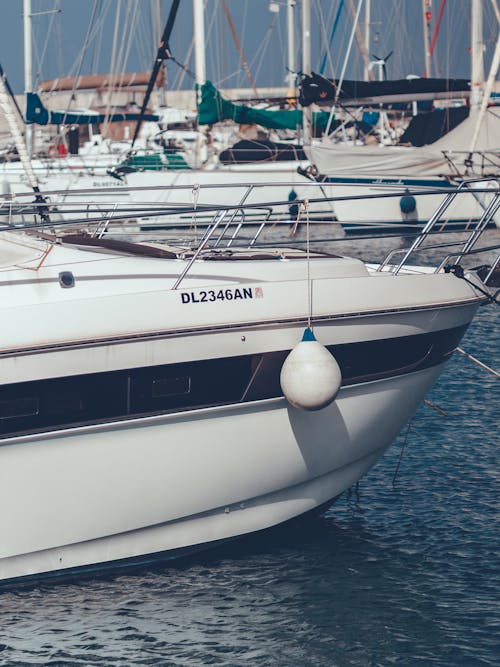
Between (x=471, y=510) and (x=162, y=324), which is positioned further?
(x=471, y=510)

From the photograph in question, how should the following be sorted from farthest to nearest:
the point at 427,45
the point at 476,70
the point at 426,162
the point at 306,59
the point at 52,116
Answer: the point at 427,45 < the point at 52,116 < the point at 306,59 < the point at 476,70 < the point at 426,162

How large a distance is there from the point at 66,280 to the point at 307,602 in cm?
263

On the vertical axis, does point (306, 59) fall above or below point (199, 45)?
below

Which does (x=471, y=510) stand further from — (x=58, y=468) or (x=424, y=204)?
(x=424, y=204)

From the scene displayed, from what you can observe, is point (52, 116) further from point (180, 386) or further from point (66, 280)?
point (180, 386)

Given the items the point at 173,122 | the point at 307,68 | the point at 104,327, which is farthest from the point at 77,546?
the point at 173,122

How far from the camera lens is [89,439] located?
7.00m

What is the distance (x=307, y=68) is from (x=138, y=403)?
30.3m

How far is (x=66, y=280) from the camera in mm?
7266

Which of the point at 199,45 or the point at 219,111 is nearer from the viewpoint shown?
the point at 219,111

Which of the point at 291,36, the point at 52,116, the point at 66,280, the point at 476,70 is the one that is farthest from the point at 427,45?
the point at 66,280

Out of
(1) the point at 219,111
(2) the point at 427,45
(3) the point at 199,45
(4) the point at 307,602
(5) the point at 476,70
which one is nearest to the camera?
(4) the point at 307,602

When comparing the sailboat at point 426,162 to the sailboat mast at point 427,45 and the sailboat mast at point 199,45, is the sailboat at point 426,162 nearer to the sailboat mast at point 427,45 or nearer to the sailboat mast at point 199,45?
the sailboat mast at point 199,45

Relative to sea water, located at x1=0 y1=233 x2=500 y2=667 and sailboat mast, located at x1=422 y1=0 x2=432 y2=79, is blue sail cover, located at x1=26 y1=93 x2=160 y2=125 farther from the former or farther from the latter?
sea water, located at x1=0 y1=233 x2=500 y2=667
